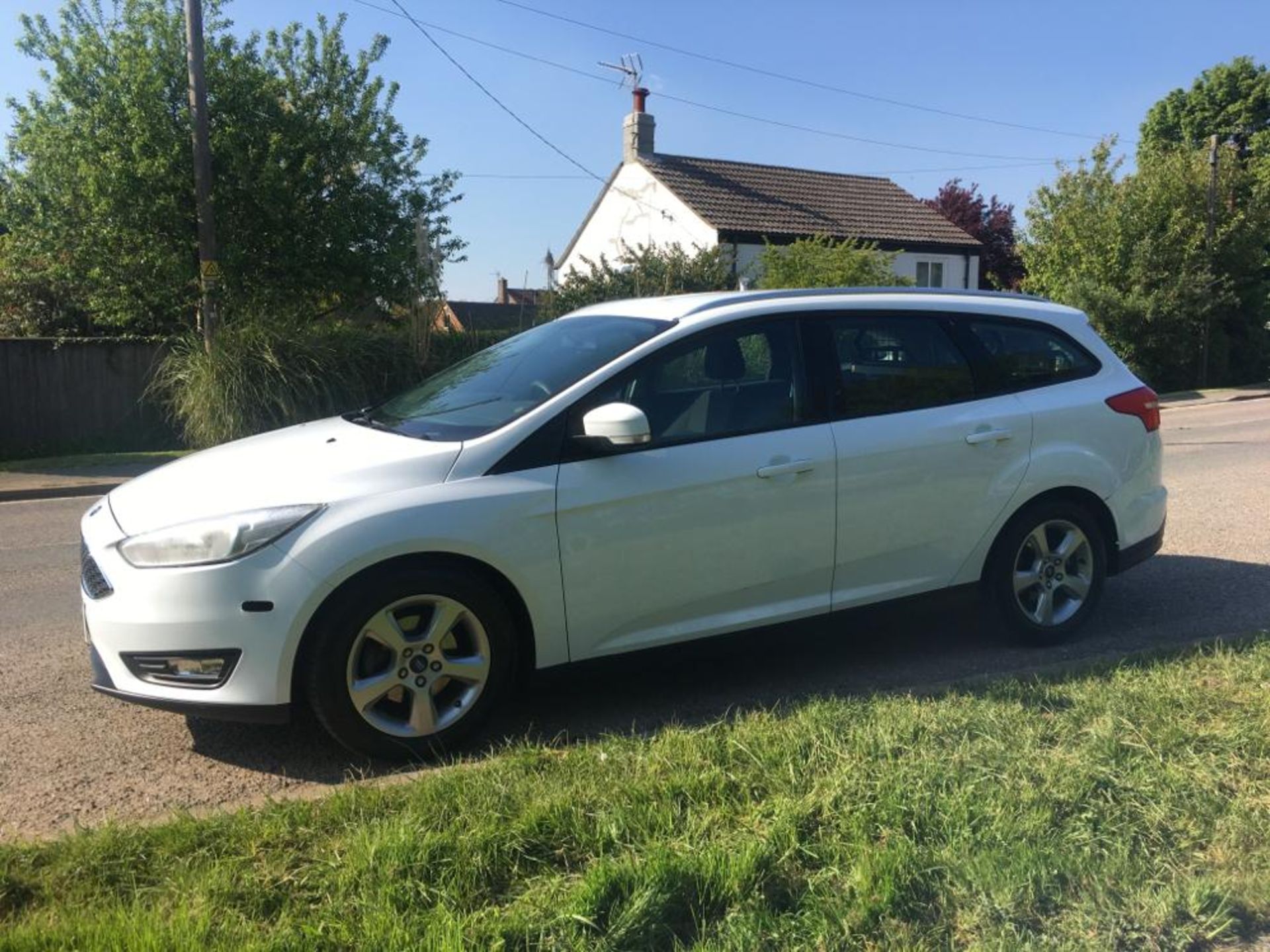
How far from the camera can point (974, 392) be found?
4.86m

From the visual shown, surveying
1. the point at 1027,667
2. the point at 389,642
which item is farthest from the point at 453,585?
the point at 1027,667

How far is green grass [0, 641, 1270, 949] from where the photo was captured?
250 centimetres

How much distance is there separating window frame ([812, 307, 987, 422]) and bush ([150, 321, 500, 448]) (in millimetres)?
11082

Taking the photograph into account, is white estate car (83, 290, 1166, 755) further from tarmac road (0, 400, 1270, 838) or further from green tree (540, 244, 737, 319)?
green tree (540, 244, 737, 319)

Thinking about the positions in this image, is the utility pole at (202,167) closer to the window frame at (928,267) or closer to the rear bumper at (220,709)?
the rear bumper at (220,709)

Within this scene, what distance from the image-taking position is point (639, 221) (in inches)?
1233

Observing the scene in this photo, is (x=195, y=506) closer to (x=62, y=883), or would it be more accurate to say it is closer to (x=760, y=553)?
(x=62, y=883)

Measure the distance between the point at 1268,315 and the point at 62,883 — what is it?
32.1 m

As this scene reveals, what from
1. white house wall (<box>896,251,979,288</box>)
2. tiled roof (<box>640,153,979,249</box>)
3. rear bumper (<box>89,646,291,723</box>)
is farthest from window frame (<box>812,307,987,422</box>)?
white house wall (<box>896,251,979,288</box>)

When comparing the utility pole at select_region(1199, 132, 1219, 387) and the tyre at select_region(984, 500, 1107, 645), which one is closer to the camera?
the tyre at select_region(984, 500, 1107, 645)

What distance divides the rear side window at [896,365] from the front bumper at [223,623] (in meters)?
2.45

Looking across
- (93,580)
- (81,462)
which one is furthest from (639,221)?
(93,580)

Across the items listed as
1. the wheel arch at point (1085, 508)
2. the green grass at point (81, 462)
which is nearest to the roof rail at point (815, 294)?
the wheel arch at point (1085, 508)

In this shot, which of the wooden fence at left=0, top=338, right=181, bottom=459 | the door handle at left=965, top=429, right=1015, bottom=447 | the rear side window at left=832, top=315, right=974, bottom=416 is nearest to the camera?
the rear side window at left=832, top=315, right=974, bottom=416
